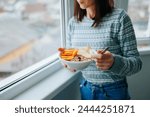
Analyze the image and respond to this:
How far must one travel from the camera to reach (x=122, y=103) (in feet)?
2.74

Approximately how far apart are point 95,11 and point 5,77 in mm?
436

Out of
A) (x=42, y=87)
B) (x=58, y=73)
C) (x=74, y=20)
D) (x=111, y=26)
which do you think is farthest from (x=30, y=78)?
(x=111, y=26)

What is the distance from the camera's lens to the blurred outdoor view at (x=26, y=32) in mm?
940

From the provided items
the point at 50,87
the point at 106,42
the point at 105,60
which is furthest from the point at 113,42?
the point at 50,87

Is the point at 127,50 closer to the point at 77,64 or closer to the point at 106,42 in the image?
the point at 106,42

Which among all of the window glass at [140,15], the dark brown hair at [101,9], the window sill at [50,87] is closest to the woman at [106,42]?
the dark brown hair at [101,9]

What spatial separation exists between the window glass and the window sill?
0.58 m

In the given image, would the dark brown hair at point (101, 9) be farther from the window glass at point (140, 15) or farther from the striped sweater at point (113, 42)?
the window glass at point (140, 15)

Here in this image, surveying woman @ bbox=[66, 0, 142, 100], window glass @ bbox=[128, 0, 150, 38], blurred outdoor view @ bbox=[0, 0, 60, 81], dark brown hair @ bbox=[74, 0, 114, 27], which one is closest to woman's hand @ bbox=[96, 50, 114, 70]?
woman @ bbox=[66, 0, 142, 100]

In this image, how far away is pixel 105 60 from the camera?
2.56 feet

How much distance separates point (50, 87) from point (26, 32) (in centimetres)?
26

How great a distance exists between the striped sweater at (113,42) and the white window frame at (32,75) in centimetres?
24

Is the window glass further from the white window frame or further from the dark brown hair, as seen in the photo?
the dark brown hair

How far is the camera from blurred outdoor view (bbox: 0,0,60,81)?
0.94 meters
